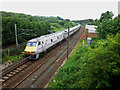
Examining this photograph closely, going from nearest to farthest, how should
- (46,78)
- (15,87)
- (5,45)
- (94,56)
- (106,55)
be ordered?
(106,55) < (94,56) < (15,87) < (46,78) < (5,45)

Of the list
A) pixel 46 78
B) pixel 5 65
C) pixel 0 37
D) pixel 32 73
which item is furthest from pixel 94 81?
pixel 0 37

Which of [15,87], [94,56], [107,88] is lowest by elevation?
[15,87]

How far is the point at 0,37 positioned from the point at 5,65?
24.3 feet

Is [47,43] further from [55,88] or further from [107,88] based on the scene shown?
[107,88]

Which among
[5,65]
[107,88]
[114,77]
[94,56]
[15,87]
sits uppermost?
[94,56]

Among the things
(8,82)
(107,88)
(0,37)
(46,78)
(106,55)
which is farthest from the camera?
(0,37)

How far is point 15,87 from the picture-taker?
9188 millimetres

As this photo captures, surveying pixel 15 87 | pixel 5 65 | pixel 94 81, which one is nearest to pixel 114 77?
pixel 94 81

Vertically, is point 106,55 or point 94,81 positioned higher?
point 106,55

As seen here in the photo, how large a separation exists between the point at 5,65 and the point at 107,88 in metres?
13.2

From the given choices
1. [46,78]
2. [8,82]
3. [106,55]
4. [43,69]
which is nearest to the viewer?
[106,55]

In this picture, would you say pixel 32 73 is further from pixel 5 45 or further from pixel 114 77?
pixel 5 45

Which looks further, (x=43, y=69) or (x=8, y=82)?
(x=43, y=69)

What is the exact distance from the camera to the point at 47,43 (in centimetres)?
1867
